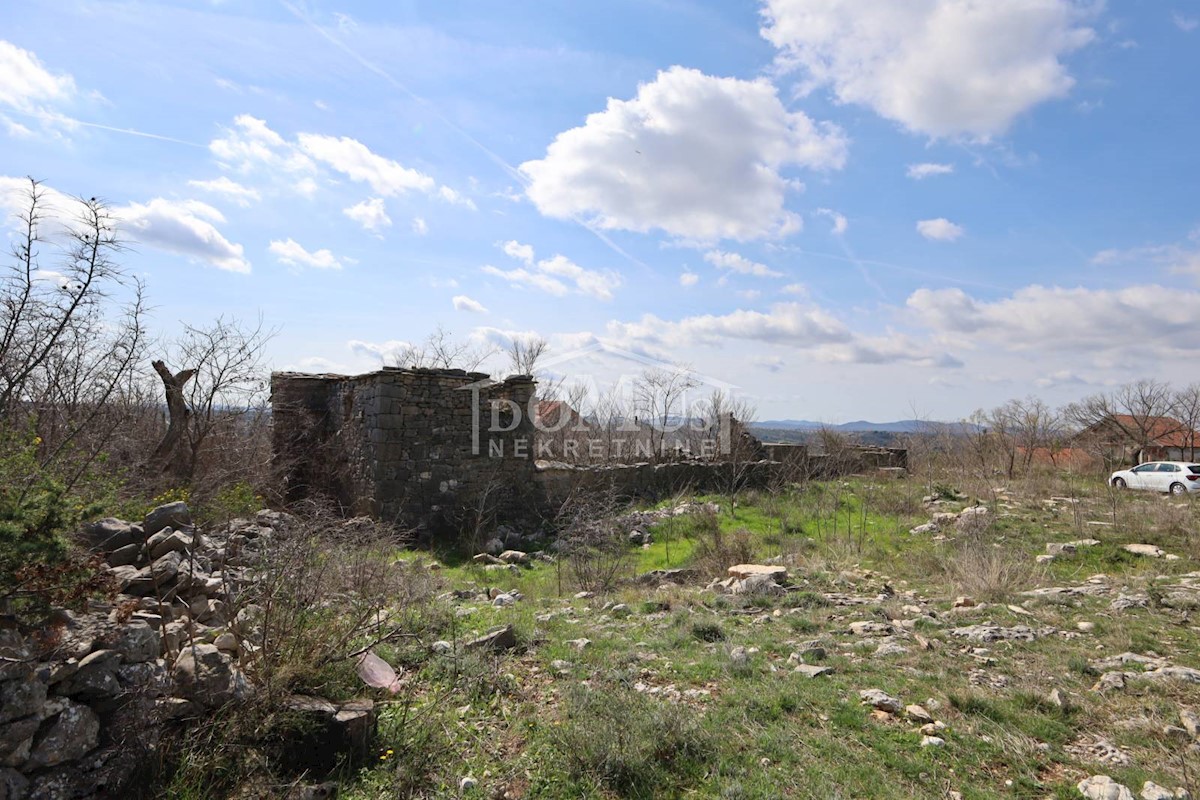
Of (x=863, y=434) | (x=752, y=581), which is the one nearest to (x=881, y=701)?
(x=752, y=581)

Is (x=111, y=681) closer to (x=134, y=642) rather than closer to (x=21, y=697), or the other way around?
(x=134, y=642)

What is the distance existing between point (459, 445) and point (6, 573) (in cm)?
854

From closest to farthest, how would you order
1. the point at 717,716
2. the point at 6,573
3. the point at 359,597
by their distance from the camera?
the point at 6,573 < the point at 717,716 < the point at 359,597

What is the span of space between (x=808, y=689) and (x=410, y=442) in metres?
8.11

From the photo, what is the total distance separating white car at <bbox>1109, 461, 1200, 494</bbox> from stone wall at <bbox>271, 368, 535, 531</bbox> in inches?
577

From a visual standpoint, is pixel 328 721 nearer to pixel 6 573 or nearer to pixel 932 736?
pixel 6 573

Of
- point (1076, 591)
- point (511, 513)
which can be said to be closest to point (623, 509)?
point (511, 513)

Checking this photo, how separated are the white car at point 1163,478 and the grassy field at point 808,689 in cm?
1029

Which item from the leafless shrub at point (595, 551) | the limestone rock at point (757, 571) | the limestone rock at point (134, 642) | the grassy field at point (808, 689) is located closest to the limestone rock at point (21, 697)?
the limestone rock at point (134, 642)

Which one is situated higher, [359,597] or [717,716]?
[359,597]

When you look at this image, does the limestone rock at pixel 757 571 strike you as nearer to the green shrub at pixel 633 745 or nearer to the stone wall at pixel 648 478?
the green shrub at pixel 633 745

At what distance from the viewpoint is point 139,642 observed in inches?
117

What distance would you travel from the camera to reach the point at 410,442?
35.3 ft

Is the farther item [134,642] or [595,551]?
[595,551]
